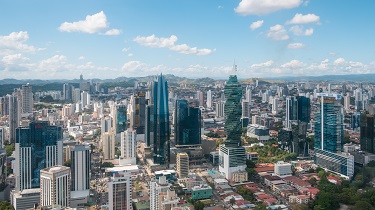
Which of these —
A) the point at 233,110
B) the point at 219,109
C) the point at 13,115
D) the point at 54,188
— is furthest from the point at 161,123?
the point at 219,109

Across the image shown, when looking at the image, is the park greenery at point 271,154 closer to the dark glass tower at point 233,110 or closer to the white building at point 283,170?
the white building at point 283,170

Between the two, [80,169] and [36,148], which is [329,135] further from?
[36,148]

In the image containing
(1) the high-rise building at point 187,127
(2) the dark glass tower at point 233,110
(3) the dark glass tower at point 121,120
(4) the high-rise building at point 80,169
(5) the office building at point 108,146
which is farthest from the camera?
(3) the dark glass tower at point 121,120

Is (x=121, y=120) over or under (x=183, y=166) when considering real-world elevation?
over

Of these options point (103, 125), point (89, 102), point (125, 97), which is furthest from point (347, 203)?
point (89, 102)

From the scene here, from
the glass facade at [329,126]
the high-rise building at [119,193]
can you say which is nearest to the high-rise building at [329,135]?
the glass facade at [329,126]

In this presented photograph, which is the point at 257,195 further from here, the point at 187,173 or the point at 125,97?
the point at 125,97
